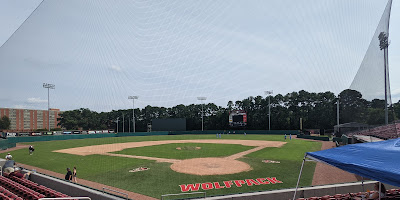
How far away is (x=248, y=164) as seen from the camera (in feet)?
61.5

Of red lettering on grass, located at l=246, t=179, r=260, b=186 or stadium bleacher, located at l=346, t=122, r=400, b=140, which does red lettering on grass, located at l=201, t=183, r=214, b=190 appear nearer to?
red lettering on grass, located at l=246, t=179, r=260, b=186

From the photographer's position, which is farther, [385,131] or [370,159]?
[385,131]

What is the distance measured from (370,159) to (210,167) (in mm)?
13483

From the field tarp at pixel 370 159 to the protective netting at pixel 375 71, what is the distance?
54.7ft

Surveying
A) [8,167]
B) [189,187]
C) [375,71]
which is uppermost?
[375,71]

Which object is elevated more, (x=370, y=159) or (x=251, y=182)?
(x=370, y=159)

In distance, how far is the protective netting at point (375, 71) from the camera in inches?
797

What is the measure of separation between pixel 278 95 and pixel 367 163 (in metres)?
86.7

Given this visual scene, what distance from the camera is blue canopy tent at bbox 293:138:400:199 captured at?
14.7 ft

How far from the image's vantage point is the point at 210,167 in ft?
58.2

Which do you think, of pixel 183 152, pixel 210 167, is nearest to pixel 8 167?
pixel 210 167

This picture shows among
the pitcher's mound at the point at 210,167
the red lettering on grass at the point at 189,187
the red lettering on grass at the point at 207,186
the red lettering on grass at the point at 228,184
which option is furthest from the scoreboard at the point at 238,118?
the red lettering on grass at the point at 189,187

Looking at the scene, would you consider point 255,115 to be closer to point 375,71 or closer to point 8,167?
point 375,71

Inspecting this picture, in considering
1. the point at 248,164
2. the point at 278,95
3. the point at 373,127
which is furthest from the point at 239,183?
the point at 278,95
